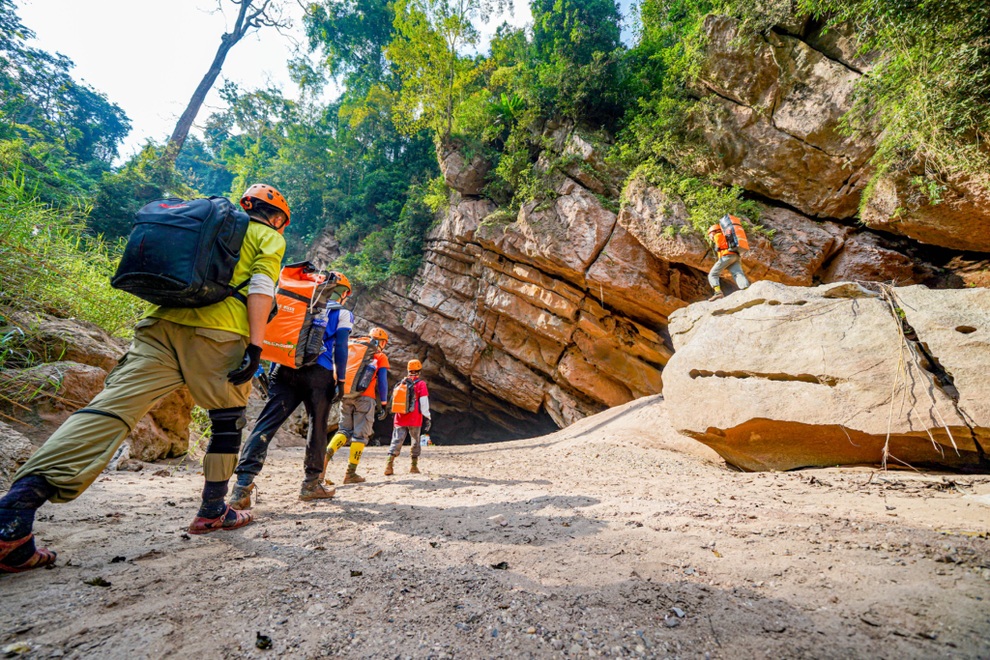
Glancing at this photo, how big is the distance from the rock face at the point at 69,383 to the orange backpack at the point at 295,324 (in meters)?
2.08

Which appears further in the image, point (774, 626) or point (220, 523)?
point (220, 523)

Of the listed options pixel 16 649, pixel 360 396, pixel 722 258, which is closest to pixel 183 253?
pixel 16 649

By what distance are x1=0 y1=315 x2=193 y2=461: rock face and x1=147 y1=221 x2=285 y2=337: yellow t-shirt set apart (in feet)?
7.44

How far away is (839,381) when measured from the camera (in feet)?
11.3

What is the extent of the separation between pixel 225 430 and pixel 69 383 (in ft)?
8.41

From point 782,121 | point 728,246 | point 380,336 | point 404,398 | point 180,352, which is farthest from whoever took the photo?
point 782,121

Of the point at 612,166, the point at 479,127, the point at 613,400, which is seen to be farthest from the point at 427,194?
the point at 613,400

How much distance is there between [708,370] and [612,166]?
727 centimetres

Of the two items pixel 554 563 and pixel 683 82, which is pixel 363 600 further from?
pixel 683 82

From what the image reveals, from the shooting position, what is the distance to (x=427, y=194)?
14633mm

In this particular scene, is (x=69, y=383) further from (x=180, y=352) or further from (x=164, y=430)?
(x=180, y=352)

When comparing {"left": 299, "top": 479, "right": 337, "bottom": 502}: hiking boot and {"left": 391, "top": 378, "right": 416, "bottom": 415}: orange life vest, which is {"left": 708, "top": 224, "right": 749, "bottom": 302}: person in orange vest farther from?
{"left": 299, "top": 479, "right": 337, "bottom": 502}: hiking boot

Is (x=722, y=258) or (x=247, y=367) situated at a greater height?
(x=722, y=258)

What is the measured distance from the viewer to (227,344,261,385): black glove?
2068 millimetres
